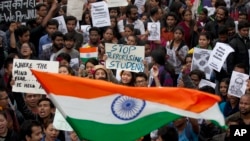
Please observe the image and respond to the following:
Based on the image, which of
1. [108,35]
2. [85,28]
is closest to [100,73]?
[108,35]

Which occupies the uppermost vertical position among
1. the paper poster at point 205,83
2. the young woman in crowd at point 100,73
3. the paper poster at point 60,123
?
the young woman in crowd at point 100,73

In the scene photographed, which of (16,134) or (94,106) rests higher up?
(94,106)

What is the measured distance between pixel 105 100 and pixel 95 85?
0.51ft

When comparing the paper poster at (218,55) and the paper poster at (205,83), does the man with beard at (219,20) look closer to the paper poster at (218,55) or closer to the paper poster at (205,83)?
the paper poster at (218,55)

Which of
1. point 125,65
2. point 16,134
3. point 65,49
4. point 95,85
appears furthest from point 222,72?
point 95,85

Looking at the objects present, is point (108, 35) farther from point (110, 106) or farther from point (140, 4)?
point (110, 106)

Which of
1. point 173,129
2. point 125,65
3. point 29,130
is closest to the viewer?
point 173,129

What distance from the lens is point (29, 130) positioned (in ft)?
31.2

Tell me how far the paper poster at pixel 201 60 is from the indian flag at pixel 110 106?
192 inches

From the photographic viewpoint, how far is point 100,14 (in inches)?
607

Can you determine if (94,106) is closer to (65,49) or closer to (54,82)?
(54,82)

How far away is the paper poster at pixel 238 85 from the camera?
10.9 meters

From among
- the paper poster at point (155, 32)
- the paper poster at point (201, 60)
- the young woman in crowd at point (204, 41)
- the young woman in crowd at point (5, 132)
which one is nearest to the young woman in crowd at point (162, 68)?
the paper poster at point (201, 60)

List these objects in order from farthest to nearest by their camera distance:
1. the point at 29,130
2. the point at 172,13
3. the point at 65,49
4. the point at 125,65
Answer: the point at 172,13 → the point at 65,49 → the point at 125,65 → the point at 29,130
